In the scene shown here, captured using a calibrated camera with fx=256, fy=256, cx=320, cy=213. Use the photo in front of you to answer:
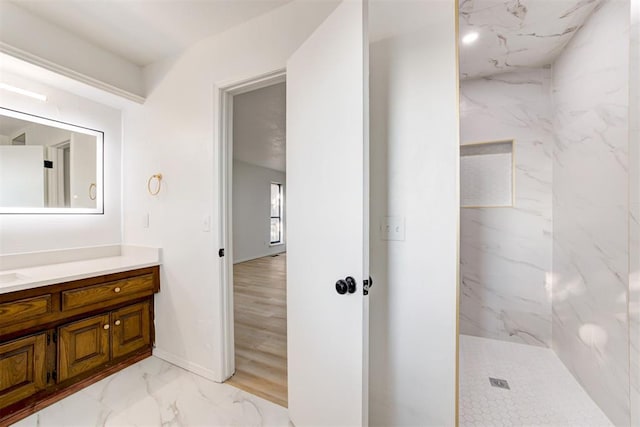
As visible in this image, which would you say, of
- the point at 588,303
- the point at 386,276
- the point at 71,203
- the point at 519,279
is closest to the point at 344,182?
the point at 386,276

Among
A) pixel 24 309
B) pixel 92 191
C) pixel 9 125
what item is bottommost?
pixel 24 309

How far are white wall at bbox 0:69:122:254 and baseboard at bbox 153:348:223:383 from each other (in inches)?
43.4

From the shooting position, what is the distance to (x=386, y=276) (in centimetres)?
135

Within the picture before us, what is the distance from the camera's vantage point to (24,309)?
1.53 m

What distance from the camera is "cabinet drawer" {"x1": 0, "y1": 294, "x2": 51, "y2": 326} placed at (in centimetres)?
146

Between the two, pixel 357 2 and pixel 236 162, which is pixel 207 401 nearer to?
pixel 357 2

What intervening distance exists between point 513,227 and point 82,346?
3.64 meters

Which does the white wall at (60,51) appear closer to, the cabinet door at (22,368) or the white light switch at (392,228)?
the cabinet door at (22,368)

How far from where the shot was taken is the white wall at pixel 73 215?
6.08ft

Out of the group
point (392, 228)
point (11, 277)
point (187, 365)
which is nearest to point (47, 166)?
point (11, 277)

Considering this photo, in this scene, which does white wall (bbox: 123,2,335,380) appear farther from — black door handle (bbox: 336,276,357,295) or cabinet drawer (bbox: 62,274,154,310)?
black door handle (bbox: 336,276,357,295)

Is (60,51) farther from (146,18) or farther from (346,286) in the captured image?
(346,286)

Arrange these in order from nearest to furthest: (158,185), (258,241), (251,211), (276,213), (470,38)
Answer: (470,38) → (158,185) → (251,211) → (258,241) → (276,213)

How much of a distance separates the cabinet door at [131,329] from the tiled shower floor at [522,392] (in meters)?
2.41
